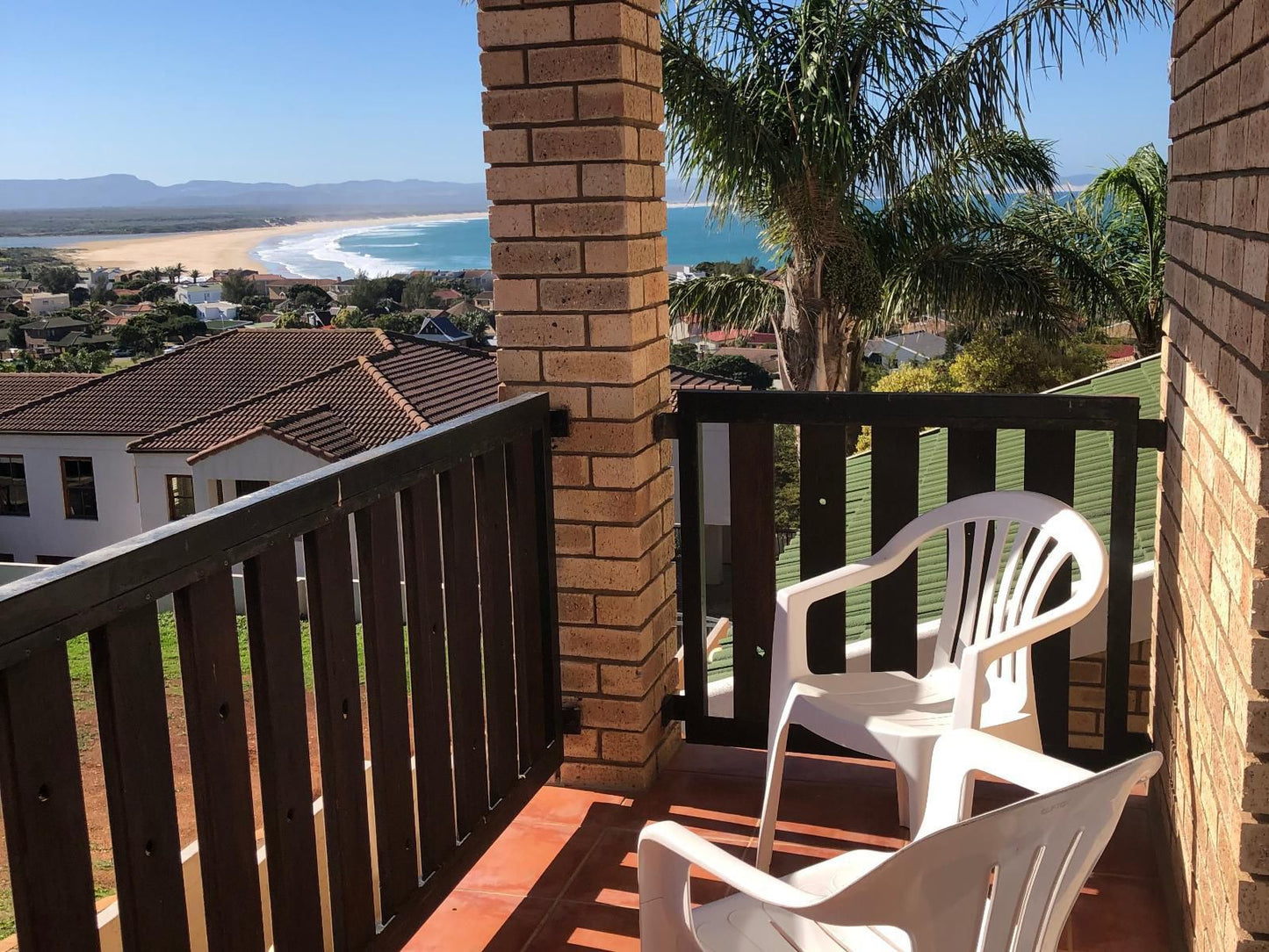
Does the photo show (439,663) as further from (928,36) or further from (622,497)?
→ (928,36)

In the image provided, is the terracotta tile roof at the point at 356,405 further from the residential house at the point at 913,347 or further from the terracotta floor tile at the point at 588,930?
the terracotta floor tile at the point at 588,930

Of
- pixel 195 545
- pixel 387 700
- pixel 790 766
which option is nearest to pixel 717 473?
pixel 790 766

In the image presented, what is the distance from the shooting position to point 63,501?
32031mm

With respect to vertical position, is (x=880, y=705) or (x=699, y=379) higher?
(x=880, y=705)

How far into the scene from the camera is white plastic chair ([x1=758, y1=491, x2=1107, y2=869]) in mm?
2059

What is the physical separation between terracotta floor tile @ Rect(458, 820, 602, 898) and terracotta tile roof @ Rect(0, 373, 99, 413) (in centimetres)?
3212

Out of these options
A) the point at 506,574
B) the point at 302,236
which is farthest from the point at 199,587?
the point at 302,236

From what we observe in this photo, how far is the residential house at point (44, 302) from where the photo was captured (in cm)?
2362

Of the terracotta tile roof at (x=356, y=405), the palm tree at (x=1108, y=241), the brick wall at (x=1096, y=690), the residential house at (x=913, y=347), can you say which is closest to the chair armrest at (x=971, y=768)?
the brick wall at (x=1096, y=690)

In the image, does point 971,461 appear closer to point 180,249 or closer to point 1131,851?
point 1131,851

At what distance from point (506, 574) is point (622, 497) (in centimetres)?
35

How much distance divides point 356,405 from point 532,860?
2303 cm

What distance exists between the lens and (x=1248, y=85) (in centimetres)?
151

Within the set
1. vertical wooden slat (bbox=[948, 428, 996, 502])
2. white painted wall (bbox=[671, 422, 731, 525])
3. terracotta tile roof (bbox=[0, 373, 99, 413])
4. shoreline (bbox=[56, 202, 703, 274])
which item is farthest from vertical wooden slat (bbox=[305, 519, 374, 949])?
terracotta tile roof (bbox=[0, 373, 99, 413])
